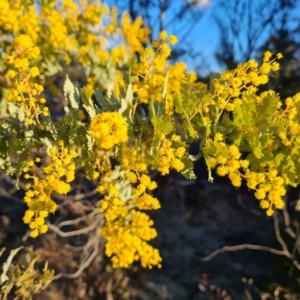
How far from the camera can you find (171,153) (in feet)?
4.21

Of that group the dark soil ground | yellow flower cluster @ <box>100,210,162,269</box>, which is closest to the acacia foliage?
yellow flower cluster @ <box>100,210,162,269</box>

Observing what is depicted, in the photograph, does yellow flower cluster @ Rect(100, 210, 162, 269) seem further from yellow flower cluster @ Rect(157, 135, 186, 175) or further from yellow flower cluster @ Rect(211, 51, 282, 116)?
yellow flower cluster @ Rect(211, 51, 282, 116)

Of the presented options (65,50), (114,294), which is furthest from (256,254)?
(65,50)

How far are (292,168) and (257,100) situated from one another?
0.22 metres

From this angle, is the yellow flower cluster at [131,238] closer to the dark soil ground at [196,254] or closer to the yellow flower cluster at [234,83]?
the yellow flower cluster at [234,83]

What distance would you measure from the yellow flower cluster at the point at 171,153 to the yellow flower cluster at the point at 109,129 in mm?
130

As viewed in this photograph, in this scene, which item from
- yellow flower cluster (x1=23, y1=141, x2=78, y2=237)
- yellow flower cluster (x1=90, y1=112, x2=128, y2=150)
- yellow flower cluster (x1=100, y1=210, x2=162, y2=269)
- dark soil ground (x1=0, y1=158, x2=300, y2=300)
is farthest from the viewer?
dark soil ground (x1=0, y1=158, x2=300, y2=300)

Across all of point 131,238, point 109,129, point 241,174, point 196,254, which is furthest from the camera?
point 196,254

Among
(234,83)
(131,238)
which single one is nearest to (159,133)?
(234,83)

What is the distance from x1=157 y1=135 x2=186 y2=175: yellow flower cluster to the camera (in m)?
1.28

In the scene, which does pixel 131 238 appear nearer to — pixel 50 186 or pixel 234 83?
pixel 50 186

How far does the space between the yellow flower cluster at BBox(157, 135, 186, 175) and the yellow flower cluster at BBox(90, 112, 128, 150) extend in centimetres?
13

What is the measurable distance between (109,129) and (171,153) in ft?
0.64

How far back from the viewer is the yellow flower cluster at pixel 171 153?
1.28 m
